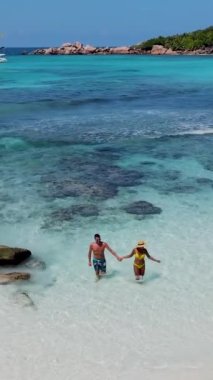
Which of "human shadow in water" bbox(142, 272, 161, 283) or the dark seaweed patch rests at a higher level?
the dark seaweed patch

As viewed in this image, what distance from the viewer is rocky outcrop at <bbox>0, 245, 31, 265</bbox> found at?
15.8m

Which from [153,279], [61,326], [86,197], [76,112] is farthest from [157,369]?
[76,112]

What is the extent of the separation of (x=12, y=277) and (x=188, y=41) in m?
164

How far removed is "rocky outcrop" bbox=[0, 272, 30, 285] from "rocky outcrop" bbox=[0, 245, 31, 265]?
2.26 ft

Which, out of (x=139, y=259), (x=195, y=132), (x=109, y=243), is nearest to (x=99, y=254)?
(x=139, y=259)

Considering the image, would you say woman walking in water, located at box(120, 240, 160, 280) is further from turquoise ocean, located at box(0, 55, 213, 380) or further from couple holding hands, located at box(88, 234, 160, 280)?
turquoise ocean, located at box(0, 55, 213, 380)

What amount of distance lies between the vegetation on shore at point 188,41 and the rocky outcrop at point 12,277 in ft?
520

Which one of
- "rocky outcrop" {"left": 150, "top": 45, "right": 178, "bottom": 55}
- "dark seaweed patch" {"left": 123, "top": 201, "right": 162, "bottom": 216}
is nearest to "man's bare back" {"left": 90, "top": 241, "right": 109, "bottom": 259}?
"dark seaweed patch" {"left": 123, "top": 201, "right": 162, "bottom": 216}

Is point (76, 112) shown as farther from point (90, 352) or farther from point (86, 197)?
point (90, 352)

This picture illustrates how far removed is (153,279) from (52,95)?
45803mm

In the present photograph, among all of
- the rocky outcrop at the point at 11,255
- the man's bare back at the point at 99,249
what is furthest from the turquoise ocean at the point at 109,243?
the man's bare back at the point at 99,249

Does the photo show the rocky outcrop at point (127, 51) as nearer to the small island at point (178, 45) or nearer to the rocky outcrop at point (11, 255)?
the small island at point (178, 45)

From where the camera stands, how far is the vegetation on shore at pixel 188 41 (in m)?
163

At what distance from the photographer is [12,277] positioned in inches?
592
